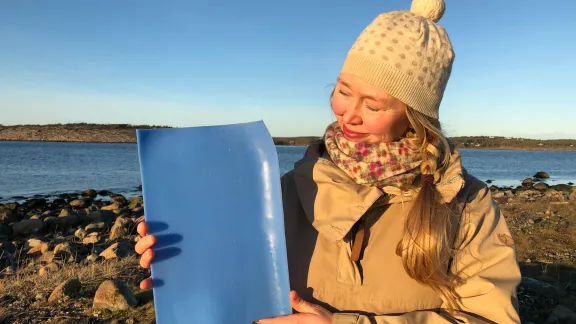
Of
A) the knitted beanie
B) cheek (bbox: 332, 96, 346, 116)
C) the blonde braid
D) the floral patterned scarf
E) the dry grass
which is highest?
the knitted beanie

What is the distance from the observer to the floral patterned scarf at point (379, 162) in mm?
1456

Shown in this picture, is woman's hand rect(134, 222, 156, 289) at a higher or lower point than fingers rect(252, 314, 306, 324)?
higher

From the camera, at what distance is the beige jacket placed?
4.26 feet

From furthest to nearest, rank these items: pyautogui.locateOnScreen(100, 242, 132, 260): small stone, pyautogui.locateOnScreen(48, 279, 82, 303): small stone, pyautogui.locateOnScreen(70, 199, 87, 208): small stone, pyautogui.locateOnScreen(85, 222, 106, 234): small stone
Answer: pyautogui.locateOnScreen(70, 199, 87, 208): small stone → pyautogui.locateOnScreen(85, 222, 106, 234): small stone → pyautogui.locateOnScreen(100, 242, 132, 260): small stone → pyautogui.locateOnScreen(48, 279, 82, 303): small stone

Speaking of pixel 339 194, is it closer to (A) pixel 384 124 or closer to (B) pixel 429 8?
(A) pixel 384 124

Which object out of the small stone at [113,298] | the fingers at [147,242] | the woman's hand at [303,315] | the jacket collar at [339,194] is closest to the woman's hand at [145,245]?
the fingers at [147,242]

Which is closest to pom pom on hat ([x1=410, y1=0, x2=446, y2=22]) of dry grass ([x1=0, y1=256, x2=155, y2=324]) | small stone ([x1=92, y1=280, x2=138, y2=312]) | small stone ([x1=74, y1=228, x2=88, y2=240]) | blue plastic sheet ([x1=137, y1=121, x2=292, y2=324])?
blue plastic sheet ([x1=137, y1=121, x2=292, y2=324])

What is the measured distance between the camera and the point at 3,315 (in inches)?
142

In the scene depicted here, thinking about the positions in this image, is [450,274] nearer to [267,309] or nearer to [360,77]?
[267,309]

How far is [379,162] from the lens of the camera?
1.46m

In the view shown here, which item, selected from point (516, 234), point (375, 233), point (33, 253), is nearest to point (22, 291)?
point (33, 253)

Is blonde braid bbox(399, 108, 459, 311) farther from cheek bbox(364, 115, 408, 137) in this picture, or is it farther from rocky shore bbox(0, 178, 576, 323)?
rocky shore bbox(0, 178, 576, 323)

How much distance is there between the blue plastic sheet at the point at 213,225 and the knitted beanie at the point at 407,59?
433 mm

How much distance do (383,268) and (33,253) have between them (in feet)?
24.0
